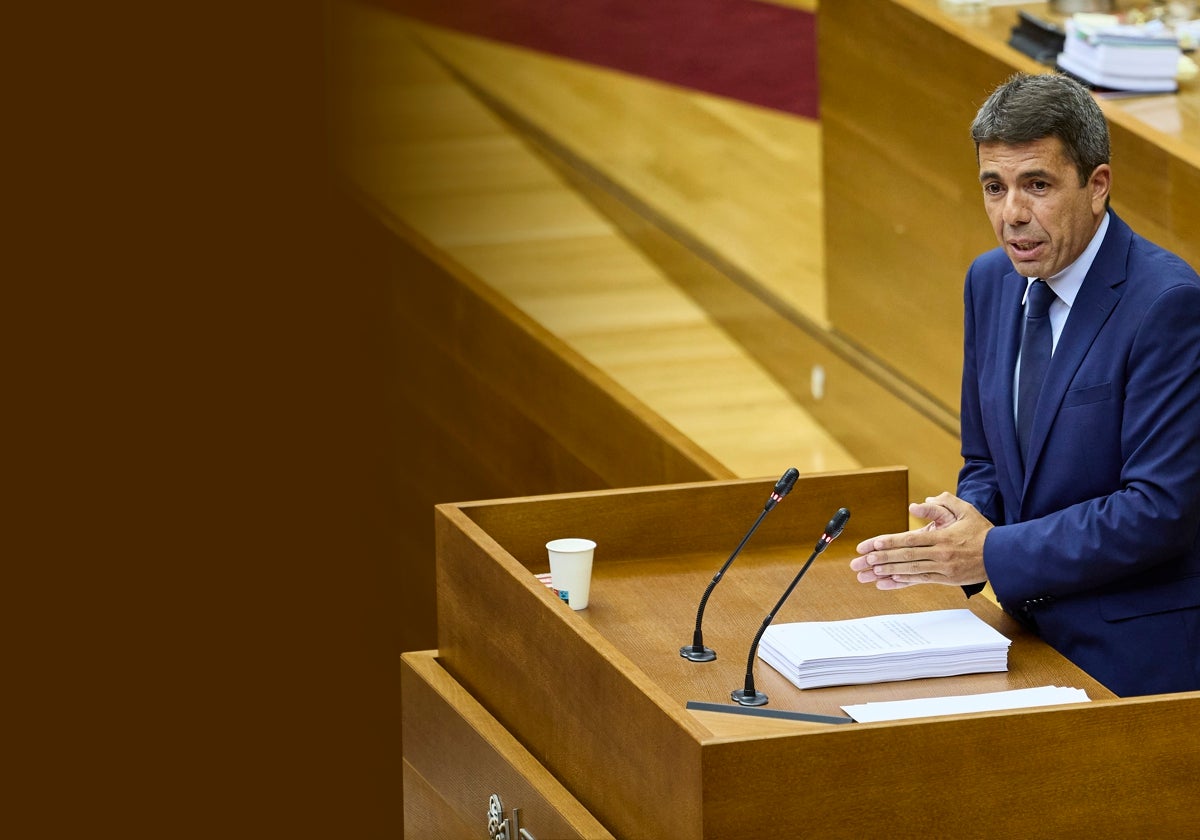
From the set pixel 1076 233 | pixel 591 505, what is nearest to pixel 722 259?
pixel 591 505

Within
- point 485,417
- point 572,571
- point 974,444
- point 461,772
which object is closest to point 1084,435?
point 974,444

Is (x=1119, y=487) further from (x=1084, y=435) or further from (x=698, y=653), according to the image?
(x=698, y=653)

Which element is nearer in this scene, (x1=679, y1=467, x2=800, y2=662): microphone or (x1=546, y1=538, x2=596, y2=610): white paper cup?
(x1=679, y1=467, x2=800, y2=662): microphone

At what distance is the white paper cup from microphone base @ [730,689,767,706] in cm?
31

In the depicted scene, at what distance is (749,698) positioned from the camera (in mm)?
1909

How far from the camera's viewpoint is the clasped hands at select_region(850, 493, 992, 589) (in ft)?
6.61

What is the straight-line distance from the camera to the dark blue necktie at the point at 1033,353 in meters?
2.08

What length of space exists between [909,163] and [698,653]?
80.4 inches

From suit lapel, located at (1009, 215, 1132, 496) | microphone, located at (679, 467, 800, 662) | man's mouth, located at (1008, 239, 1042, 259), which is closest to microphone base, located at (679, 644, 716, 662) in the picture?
microphone, located at (679, 467, 800, 662)

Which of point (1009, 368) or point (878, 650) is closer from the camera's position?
point (878, 650)

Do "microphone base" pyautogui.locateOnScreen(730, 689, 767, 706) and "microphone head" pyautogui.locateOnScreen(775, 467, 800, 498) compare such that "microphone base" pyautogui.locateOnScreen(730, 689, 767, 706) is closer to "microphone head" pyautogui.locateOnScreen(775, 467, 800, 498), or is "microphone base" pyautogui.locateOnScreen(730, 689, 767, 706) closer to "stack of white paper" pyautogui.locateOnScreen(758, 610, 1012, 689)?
"stack of white paper" pyautogui.locateOnScreen(758, 610, 1012, 689)

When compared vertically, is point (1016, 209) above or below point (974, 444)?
above

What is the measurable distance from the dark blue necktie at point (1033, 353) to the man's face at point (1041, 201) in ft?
0.18

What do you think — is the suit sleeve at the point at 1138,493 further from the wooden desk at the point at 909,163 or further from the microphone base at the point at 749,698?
the wooden desk at the point at 909,163
